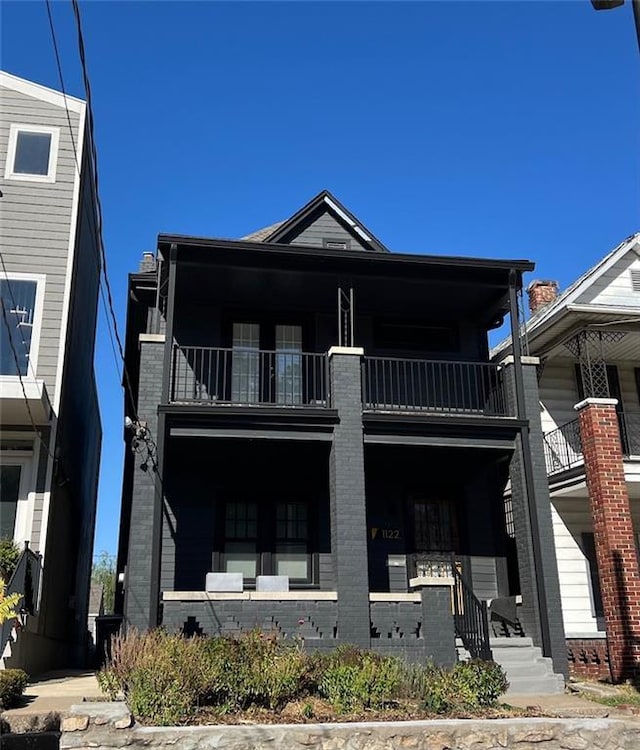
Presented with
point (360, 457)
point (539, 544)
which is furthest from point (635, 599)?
point (360, 457)

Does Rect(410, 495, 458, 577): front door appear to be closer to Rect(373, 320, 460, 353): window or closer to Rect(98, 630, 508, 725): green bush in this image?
Rect(373, 320, 460, 353): window

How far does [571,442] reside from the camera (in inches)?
627

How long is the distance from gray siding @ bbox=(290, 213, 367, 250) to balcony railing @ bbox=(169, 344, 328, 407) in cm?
279

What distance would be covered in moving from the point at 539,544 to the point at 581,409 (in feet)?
10.3

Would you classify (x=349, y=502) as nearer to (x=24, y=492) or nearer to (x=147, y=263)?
(x=24, y=492)

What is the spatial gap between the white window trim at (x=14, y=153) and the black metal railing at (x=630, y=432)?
12.5 meters

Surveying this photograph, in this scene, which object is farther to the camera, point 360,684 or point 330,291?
point 330,291

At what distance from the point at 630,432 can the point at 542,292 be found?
187 inches

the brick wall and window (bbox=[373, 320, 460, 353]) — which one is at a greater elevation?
window (bbox=[373, 320, 460, 353])

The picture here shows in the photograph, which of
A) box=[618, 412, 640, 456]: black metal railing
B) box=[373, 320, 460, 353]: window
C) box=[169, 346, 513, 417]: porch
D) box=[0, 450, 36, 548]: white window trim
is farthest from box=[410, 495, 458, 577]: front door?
box=[0, 450, 36, 548]: white window trim

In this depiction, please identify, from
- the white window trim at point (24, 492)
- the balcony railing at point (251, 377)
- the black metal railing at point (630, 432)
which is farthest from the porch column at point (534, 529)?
the white window trim at point (24, 492)

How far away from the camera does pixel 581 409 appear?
14.5 m

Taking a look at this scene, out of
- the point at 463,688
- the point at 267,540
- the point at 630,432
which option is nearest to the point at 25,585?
the point at 267,540

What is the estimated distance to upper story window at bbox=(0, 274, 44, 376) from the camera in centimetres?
1345
